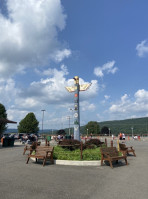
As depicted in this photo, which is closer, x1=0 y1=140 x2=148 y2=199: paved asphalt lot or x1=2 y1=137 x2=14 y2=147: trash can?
x1=0 y1=140 x2=148 y2=199: paved asphalt lot

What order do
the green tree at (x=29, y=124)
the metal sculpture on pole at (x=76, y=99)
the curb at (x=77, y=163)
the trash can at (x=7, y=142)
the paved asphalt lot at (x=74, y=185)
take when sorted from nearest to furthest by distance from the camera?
1. the paved asphalt lot at (x=74, y=185)
2. the curb at (x=77, y=163)
3. the metal sculpture on pole at (x=76, y=99)
4. the trash can at (x=7, y=142)
5. the green tree at (x=29, y=124)

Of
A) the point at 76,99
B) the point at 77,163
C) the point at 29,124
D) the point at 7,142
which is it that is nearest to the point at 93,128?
the point at 29,124

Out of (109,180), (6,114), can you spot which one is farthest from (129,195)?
(6,114)

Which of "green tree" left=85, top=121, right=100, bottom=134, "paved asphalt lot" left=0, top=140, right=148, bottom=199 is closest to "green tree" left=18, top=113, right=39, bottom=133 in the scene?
"green tree" left=85, top=121, right=100, bottom=134

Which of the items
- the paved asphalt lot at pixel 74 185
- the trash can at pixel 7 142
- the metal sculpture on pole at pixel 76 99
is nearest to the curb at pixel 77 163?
the paved asphalt lot at pixel 74 185

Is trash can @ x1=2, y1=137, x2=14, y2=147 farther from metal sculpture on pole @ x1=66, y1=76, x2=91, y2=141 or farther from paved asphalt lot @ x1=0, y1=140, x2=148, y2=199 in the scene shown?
paved asphalt lot @ x1=0, y1=140, x2=148, y2=199

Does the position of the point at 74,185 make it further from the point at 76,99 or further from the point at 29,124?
the point at 29,124

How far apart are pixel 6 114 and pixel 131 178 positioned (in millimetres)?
53340

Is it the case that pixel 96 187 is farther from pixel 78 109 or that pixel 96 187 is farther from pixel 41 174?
pixel 78 109

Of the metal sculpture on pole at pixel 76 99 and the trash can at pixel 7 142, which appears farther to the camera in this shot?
the trash can at pixel 7 142

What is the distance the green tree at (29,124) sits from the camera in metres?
66.2

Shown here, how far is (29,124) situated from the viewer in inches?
2613

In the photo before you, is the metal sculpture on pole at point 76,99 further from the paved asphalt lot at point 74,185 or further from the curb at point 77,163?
the paved asphalt lot at point 74,185

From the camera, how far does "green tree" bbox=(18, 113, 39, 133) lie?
66.2 m
